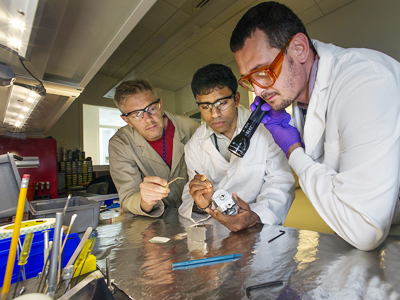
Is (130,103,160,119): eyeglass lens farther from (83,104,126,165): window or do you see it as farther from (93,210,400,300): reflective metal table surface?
(83,104,126,165): window

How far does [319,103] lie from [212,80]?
844mm

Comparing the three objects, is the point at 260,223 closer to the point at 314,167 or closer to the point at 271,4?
the point at 314,167

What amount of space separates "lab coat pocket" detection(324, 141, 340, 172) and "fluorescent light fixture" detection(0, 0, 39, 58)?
135 centimetres

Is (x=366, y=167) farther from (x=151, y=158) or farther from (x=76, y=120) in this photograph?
(x=76, y=120)

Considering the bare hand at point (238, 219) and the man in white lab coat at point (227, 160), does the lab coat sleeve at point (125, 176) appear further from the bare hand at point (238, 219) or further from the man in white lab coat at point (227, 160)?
the bare hand at point (238, 219)

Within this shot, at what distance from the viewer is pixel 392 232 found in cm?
96

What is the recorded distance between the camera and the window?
593cm

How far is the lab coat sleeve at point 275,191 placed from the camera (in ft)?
4.17

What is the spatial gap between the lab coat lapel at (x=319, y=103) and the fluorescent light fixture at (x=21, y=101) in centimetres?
190

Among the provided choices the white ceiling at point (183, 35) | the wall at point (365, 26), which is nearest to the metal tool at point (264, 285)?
the white ceiling at point (183, 35)

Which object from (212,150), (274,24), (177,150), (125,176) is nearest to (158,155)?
(177,150)

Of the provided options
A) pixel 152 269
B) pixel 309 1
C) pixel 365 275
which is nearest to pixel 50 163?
pixel 152 269

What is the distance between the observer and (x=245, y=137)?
1.40 m

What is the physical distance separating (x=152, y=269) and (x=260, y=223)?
66cm
